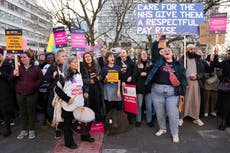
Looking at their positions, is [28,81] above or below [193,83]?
above

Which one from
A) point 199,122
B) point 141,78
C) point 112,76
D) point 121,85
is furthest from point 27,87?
point 199,122

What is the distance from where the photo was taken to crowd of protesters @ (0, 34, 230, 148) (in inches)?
206

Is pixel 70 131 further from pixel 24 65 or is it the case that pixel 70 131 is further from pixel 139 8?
pixel 139 8

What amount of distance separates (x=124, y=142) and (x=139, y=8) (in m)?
3.40

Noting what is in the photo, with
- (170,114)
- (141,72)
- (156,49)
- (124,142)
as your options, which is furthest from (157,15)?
(124,142)

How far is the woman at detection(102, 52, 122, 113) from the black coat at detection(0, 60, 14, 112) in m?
2.24

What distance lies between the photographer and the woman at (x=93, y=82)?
18.7 ft

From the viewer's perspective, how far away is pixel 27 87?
5.50m

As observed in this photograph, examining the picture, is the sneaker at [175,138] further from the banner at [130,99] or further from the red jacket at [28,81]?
the red jacket at [28,81]

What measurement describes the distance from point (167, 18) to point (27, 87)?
3.83 metres

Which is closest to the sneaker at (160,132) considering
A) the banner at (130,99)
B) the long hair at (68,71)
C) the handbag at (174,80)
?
the banner at (130,99)

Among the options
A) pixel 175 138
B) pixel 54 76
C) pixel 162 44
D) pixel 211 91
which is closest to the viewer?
pixel 175 138

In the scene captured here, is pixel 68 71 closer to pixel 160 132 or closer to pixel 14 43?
pixel 14 43

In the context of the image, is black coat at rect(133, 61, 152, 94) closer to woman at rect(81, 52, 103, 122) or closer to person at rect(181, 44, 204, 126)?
woman at rect(81, 52, 103, 122)
